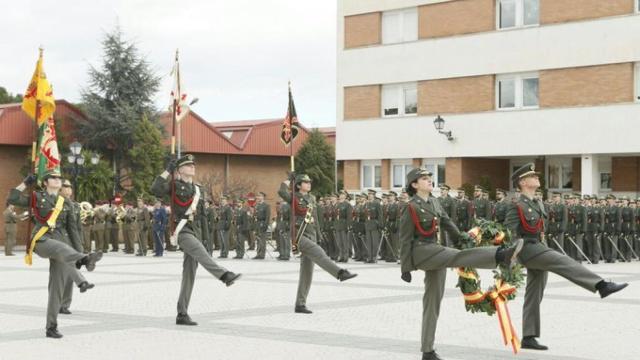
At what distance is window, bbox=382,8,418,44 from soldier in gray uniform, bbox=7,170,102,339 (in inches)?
1115

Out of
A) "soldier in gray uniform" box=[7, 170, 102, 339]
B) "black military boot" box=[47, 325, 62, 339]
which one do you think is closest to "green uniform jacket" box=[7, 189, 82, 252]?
"soldier in gray uniform" box=[7, 170, 102, 339]

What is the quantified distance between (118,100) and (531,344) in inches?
1676

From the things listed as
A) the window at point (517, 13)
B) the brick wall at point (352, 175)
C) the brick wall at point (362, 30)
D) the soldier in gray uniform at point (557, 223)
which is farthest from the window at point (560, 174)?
the soldier in gray uniform at point (557, 223)

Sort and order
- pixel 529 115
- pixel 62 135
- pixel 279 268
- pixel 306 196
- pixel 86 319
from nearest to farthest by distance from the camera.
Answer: pixel 86 319, pixel 306 196, pixel 279 268, pixel 529 115, pixel 62 135

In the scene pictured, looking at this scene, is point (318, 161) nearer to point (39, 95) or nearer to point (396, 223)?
point (396, 223)

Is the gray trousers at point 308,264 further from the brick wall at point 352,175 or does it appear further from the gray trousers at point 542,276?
the brick wall at point 352,175

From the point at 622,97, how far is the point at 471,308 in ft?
84.6

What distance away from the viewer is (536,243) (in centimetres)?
1091

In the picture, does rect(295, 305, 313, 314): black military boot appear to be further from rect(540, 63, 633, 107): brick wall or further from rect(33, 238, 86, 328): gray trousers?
rect(540, 63, 633, 107): brick wall

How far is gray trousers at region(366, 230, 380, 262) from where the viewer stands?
28266 millimetres

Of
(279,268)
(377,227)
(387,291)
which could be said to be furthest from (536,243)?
(377,227)

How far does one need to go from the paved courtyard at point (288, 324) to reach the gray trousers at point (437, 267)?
0.38 meters

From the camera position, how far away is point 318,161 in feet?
207

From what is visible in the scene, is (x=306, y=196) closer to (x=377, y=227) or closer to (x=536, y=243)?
(x=536, y=243)
